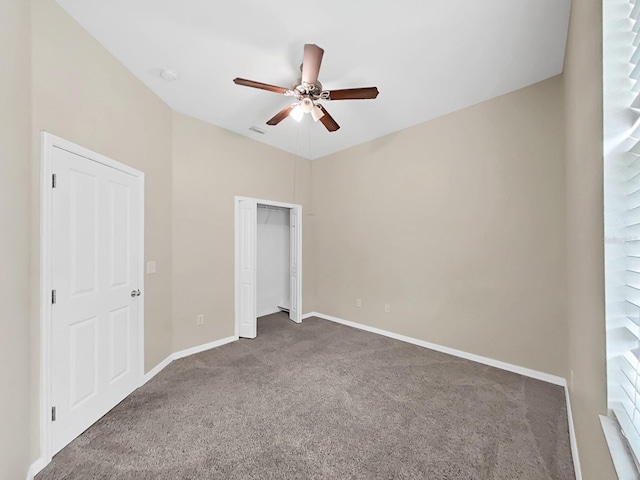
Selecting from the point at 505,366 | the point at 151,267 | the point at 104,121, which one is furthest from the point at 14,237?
the point at 505,366

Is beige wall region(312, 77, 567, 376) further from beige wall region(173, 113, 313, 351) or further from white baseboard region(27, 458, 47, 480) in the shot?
white baseboard region(27, 458, 47, 480)

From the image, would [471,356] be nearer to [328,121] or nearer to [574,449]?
[574,449]

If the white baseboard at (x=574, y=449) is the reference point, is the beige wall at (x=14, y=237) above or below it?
above

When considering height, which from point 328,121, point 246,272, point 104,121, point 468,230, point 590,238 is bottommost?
point 246,272

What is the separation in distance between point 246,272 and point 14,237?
2.50 meters

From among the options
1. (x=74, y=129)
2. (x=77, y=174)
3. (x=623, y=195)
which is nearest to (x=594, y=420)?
(x=623, y=195)

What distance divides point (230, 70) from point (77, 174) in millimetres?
1549

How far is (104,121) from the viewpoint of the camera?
2.17 metres

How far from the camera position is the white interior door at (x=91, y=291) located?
180 cm

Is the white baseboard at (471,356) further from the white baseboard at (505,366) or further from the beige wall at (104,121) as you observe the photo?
the beige wall at (104,121)

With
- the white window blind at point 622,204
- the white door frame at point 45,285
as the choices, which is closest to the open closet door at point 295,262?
the white door frame at point 45,285

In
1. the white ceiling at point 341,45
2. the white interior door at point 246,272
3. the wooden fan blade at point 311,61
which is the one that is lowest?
the white interior door at point 246,272

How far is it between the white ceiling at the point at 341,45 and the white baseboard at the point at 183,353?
295cm

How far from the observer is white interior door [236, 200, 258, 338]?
3.83m
